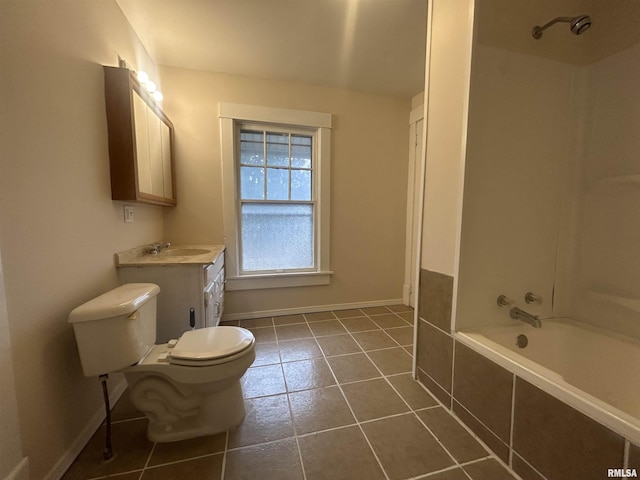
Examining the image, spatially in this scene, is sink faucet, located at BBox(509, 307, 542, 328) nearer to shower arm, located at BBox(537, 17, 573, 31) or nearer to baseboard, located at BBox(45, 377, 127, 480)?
shower arm, located at BBox(537, 17, 573, 31)

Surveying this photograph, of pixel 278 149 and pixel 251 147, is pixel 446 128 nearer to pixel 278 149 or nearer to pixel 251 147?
pixel 278 149

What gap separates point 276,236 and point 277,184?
1.78 feet

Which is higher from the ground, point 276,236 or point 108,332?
point 276,236

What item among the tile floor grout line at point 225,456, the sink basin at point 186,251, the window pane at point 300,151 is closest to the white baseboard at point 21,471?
the tile floor grout line at point 225,456

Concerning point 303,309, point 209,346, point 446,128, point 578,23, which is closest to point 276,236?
point 303,309

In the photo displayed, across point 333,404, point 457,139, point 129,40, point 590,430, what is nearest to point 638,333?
point 590,430

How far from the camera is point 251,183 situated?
8.79ft

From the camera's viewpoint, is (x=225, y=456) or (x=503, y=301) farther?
(x=503, y=301)

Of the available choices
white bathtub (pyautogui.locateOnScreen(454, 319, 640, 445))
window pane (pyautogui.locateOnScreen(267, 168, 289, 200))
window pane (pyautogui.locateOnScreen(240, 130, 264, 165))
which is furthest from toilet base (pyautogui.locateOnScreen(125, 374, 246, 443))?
window pane (pyautogui.locateOnScreen(240, 130, 264, 165))

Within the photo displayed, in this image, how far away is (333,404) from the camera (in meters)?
1.51

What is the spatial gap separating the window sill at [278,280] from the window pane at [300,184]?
826mm

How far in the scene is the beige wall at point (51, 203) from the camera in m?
0.92

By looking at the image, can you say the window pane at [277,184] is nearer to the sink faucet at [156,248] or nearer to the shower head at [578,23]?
the sink faucet at [156,248]

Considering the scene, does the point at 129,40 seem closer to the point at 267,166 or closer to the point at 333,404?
the point at 267,166
